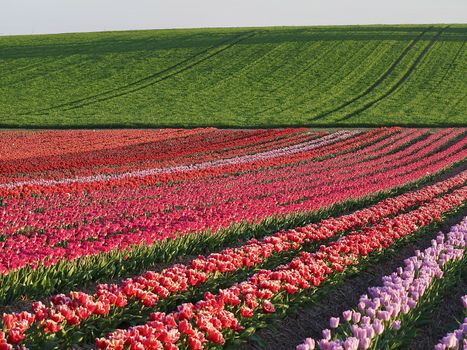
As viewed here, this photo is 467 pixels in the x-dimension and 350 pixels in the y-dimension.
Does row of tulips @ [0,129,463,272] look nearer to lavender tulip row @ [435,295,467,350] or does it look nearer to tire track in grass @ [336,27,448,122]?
lavender tulip row @ [435,295,467,350]

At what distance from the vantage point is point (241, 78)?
61250 millimetres

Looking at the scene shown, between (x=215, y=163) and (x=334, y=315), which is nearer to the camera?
(x=334, y=315)

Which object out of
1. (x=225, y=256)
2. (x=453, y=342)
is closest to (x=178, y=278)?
(x=225, y=256)

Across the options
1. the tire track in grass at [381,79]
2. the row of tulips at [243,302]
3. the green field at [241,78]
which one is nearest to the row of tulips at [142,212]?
the row of tulips at [243,302]

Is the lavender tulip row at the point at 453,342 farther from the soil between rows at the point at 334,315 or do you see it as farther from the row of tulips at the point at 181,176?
the row of tulips at the point at 181,176

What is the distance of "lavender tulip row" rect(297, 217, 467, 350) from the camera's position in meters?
5.90

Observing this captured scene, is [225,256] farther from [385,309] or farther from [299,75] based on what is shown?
[299,75]

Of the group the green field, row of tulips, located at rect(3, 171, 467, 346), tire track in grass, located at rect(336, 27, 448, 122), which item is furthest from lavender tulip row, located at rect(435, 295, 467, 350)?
tire track in grass, located at rect(336, 27, 448, 122)

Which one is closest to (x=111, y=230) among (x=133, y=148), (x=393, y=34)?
(x=133, y=148)

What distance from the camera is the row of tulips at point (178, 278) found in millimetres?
6465

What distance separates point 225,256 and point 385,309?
246 cm

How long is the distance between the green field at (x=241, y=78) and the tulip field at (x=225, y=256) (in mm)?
24241

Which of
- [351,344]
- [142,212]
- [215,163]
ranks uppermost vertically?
[351,344]

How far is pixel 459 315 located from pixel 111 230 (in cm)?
580
